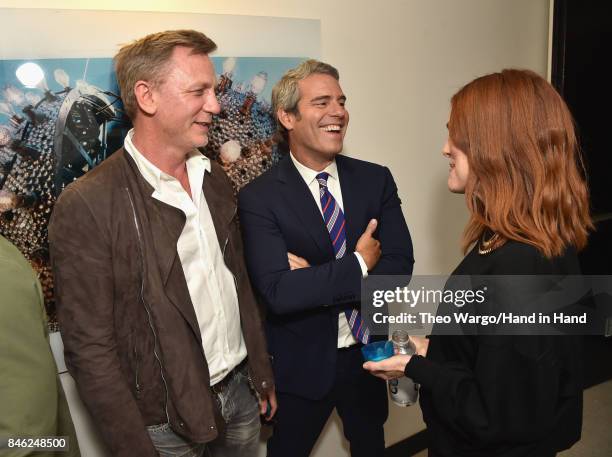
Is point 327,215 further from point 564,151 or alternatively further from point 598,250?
point 598,250

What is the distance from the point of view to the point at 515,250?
1.21 meters

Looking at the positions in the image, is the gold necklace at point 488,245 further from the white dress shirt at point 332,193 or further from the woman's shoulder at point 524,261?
the white dress shirt at point 332,193

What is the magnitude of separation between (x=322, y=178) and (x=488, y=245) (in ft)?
2.54

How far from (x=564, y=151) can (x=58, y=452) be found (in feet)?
4.94

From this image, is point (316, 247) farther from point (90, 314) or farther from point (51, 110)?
point (51, 110)

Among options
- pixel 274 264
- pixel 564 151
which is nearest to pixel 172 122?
pixel 274 264

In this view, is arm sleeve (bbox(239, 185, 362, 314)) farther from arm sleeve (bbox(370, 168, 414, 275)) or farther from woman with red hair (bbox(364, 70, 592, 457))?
woman with red hair (bbox(364, 70, 592, 457))

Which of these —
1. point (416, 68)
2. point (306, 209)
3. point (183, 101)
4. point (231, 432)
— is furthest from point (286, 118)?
point (231, 432)

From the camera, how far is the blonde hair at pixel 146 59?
4.86 ft

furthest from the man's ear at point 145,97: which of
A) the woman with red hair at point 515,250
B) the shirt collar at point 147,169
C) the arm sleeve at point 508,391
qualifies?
the arm sleeve at point 508,391

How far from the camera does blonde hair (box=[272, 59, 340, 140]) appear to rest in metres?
1.89

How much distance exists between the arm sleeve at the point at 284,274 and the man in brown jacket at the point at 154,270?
0.29ft

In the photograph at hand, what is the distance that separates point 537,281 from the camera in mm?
1191

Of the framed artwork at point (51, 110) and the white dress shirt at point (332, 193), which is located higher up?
the framed artwork at point (51, 110)
